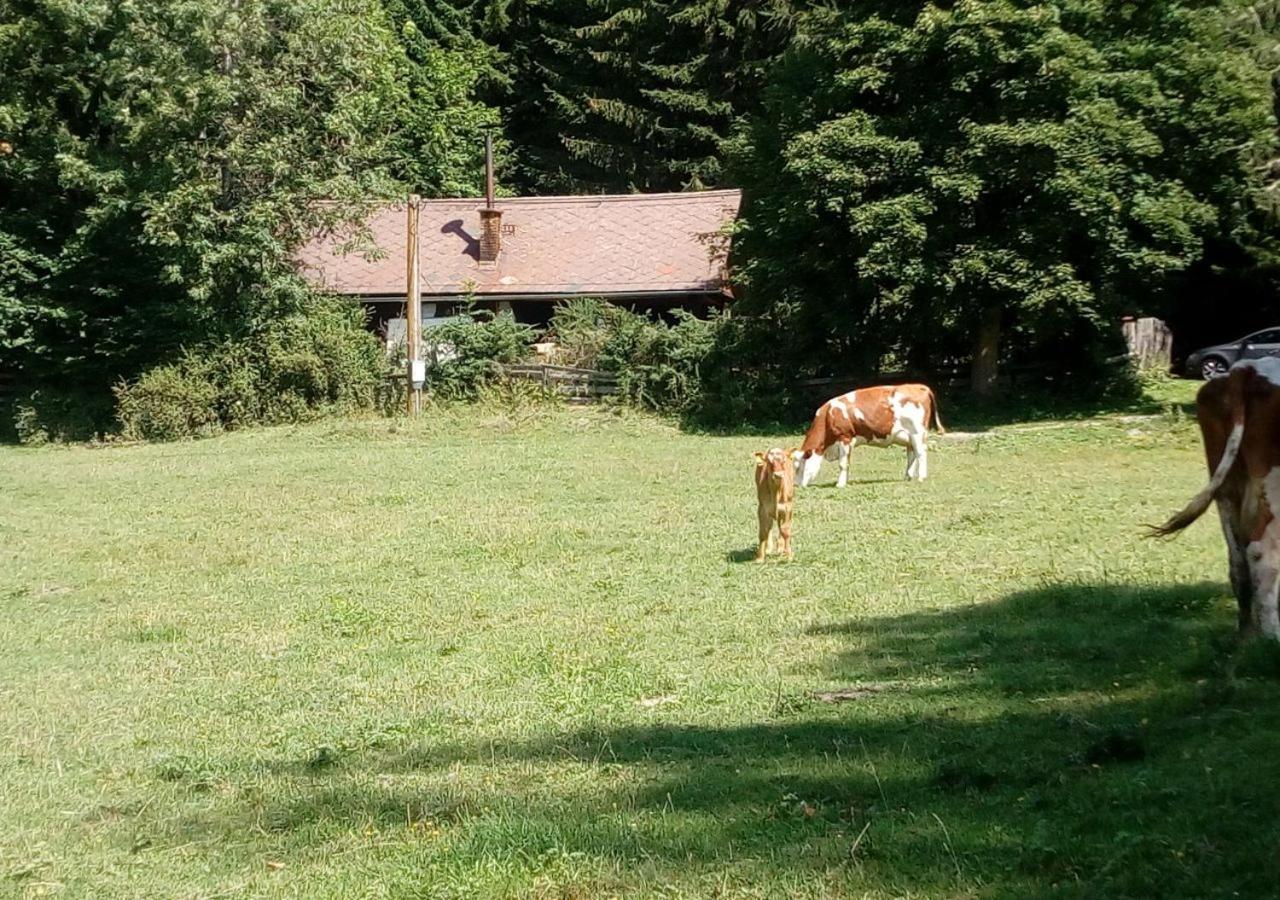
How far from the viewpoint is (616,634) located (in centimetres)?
1062

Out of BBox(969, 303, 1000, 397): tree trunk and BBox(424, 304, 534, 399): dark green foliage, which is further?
BBox(424, 304, 534, 399): dark green foliage

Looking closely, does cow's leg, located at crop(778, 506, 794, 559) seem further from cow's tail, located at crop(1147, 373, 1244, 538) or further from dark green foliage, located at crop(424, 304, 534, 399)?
dark green foliage, located at crop(424, 304, 534, 399)

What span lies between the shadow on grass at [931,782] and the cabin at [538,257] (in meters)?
29.0

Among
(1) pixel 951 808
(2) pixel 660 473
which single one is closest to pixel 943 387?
(2) pixel 660 473

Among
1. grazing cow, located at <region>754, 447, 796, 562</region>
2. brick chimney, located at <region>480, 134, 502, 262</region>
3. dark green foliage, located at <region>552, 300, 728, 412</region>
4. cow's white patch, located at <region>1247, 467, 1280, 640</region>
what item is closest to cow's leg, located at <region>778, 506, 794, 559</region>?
grazing cow, located at <region>754, 447, 796, 562</region>

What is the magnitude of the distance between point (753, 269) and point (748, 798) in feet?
82.4

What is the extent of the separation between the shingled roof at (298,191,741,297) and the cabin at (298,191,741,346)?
0.03 m

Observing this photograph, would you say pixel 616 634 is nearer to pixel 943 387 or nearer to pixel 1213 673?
pixel 1213 673

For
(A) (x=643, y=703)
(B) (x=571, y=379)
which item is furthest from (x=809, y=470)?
(B) (x=571, y=379)

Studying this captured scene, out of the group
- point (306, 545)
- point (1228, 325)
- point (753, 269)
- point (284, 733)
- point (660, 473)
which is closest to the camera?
point (284, 733)

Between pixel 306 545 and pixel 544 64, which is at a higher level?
pixel 544 64

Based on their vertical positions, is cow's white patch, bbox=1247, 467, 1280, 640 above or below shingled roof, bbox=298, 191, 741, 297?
below

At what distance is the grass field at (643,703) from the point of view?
209 inches

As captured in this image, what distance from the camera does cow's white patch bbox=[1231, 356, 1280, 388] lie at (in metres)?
8.10
